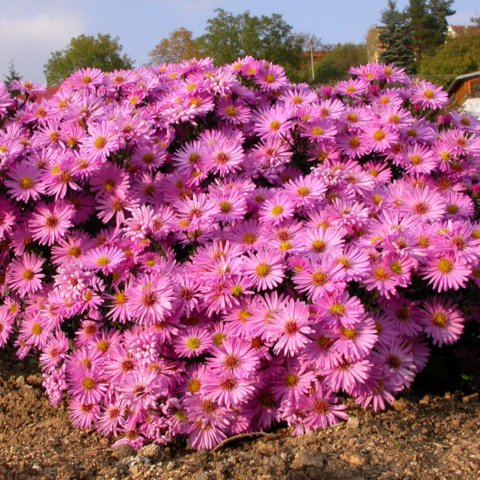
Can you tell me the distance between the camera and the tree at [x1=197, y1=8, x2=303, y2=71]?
61062mm

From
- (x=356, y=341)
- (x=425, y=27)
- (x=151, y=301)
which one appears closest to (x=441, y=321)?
(x=356, y=341)

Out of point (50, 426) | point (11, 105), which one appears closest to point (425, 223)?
point (50, 426)

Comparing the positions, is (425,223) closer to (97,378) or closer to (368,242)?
(368,242)

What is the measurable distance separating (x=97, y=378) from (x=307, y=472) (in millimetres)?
1110

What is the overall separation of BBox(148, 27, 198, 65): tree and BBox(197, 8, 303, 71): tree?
3673 mm

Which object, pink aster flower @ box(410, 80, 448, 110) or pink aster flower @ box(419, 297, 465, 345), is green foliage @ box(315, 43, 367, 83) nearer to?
pink aster flower @ box(410, 80, 448, 110)

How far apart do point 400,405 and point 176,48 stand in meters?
56.1

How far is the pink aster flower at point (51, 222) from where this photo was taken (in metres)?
3.06

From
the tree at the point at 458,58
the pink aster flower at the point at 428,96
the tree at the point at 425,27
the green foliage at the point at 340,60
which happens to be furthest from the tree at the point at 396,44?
the pink aster flower at the point at 428,96

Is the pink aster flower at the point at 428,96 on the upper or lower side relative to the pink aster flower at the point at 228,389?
upper

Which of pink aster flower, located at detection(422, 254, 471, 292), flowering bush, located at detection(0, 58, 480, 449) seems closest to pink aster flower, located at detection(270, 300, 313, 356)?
flowering bush, located at detection(0, 58, 480, 449)

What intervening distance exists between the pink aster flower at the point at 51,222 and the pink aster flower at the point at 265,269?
0.85 meters

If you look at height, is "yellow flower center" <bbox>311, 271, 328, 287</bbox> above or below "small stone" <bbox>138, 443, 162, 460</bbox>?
above

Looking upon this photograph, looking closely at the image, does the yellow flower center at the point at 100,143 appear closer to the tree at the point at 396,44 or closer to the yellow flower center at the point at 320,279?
the yellow flower center at the point at 320,279
